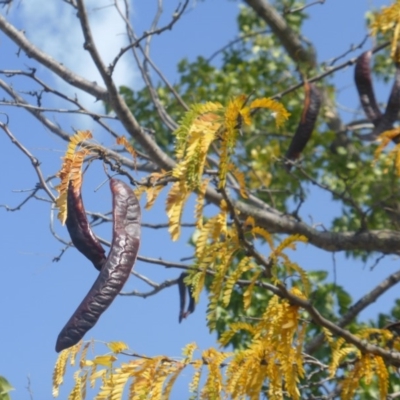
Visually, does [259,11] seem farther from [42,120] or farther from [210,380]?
[210,380]

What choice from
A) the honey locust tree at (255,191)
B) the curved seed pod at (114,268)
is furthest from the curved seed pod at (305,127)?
the curved seed pod at (114,268)

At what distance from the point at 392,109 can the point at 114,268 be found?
3.53 meters

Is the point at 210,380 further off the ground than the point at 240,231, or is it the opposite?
the point at 240,231

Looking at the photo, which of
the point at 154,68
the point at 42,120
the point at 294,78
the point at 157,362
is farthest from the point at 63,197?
the point at 294,78

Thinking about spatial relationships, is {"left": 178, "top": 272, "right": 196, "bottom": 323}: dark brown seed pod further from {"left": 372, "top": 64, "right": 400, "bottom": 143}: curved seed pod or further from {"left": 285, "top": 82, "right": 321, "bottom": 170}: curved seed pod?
{"left": 372, "top": 64, "right": 400, "bottom": 143}: curved seed pod

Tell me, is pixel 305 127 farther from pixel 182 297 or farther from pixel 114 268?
pixel 114 268

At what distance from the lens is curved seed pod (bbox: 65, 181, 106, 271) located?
287 cm

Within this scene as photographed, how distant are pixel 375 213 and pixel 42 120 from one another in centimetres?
342

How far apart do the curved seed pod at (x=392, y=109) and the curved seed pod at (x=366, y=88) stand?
2.6 inches

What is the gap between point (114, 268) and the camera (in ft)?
9.05

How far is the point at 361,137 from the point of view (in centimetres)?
729

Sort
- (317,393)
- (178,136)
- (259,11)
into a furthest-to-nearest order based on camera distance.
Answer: (259,11)
(317,393)
(178,136)

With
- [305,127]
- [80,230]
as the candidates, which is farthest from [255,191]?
[80,230]

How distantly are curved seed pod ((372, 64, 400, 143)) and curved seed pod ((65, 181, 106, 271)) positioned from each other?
332 cm
